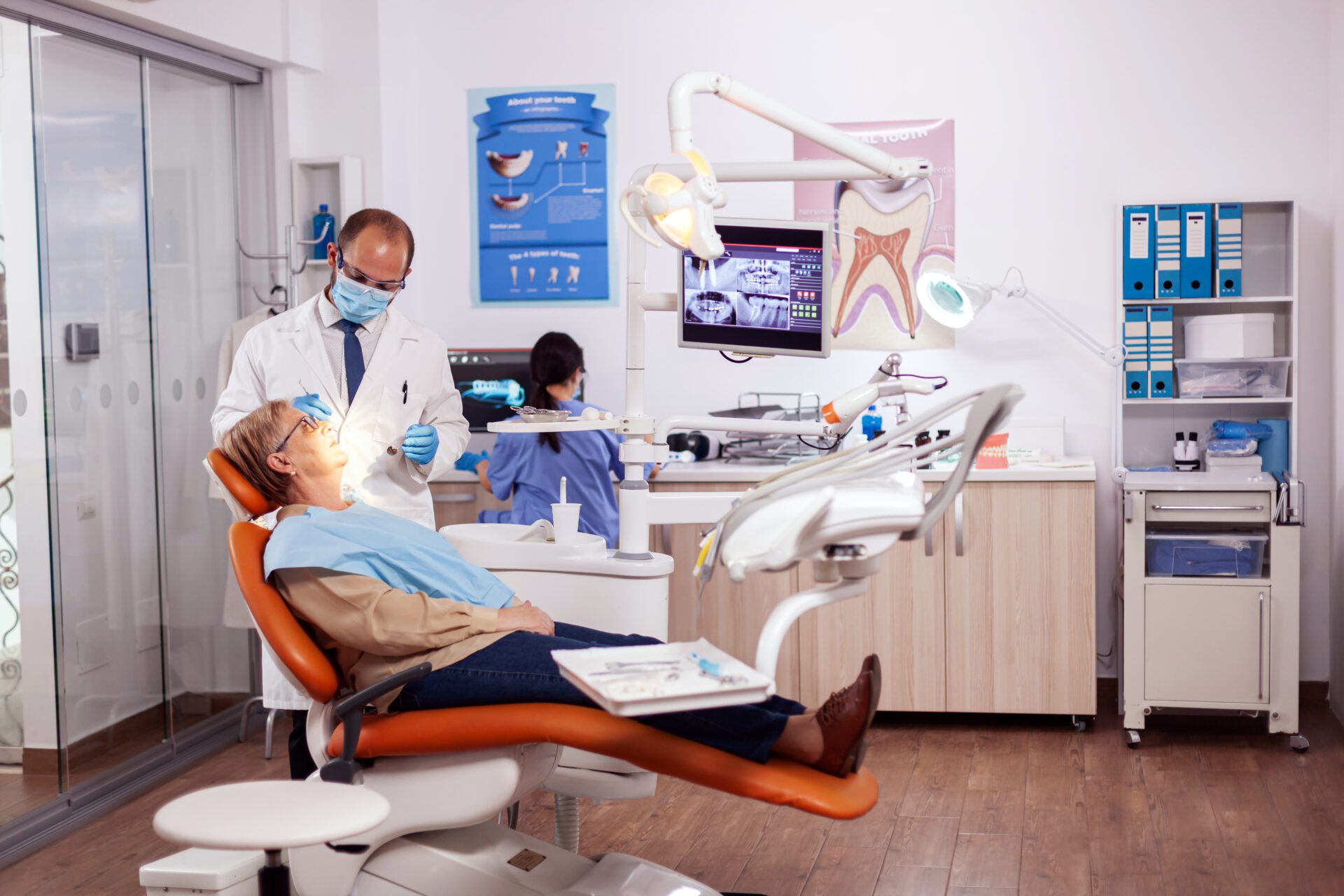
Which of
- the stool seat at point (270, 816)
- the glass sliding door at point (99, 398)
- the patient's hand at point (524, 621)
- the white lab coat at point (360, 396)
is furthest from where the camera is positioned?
the glass sliding door at point (99, 398)

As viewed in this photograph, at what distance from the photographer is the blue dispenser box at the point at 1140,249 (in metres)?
3.71

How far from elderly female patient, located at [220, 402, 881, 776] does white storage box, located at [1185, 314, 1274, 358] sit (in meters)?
2.27

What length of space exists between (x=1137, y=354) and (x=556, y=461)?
1.78 m

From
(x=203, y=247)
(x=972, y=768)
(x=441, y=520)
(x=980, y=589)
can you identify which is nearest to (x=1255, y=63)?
(x=980, y=589)

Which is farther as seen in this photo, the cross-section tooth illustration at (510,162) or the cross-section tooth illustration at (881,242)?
the cross-section tooth illustration at (510,162)

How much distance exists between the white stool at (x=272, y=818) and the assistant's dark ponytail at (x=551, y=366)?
1.80 m

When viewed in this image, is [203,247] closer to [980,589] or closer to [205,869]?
[205,869]

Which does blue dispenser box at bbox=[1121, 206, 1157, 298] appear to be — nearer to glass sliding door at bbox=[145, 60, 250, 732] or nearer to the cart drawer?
the cart drawer

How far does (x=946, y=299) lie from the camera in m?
3.72

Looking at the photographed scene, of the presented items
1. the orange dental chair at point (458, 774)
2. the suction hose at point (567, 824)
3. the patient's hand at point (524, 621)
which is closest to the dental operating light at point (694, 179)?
the patient's hand at point (524, 621)

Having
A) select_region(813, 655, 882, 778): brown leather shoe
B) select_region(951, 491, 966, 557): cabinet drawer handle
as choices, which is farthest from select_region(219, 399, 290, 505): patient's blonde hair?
select_region(951, 491, 966, 557): cabinet drawer handle

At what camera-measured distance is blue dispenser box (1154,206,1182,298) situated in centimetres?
369

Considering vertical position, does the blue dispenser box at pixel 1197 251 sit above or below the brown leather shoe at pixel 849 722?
above

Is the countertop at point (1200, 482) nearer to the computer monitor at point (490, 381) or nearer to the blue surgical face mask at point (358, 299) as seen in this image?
the computer monitor at point (490, 381)
